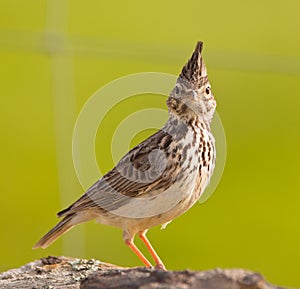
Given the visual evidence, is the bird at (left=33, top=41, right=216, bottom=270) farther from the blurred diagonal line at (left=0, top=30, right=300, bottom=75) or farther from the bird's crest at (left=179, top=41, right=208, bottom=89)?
the blurred diagonal line at (left=0, top=30, right=300, bottom=75)

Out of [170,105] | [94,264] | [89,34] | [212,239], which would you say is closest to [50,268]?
[94,264]

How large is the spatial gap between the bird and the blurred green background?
115 inches

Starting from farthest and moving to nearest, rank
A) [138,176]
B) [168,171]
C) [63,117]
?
[63,117], [138,176], [168,171]

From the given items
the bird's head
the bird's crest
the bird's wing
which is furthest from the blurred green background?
the bird's crest

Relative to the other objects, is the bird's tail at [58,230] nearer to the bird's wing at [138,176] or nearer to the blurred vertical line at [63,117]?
the bird's wing at [138,176]

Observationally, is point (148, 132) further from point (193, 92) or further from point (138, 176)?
point (193, 92)

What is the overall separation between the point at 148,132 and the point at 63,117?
107cm

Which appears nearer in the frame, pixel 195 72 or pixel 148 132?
pixel 195 72

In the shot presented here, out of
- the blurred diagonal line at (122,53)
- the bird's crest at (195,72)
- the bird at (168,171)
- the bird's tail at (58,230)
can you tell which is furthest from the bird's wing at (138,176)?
the blurred diagonal line at (122,53)

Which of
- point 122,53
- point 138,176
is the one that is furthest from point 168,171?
point 122,53

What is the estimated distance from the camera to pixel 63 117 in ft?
36.7

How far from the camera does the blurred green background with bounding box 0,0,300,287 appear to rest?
10.5m

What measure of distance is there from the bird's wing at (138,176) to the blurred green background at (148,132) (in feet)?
9.42

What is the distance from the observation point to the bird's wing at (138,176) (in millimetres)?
6430
